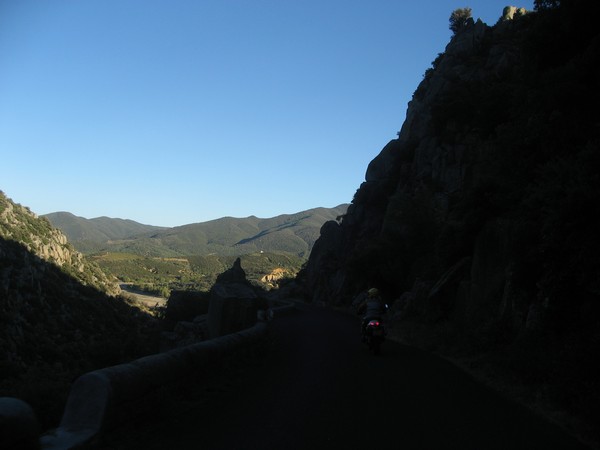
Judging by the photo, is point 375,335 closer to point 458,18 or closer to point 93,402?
point 93,402

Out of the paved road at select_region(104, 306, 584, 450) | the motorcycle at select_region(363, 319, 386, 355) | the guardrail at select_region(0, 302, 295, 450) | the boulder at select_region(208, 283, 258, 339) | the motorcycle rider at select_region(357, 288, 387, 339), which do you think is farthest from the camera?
the motorcycle rider at select_region(357, 288, 387, 339)

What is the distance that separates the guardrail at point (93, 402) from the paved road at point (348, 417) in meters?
0.32

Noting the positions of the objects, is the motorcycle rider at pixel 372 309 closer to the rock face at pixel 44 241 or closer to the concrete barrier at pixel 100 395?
the concrete barrier at pixel 100 395

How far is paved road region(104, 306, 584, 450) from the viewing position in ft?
18.0

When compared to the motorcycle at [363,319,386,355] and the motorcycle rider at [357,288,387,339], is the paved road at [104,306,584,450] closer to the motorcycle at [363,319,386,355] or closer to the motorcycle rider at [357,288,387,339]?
the motorcycle at [363,319,386,355]

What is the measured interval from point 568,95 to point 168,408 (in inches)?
494

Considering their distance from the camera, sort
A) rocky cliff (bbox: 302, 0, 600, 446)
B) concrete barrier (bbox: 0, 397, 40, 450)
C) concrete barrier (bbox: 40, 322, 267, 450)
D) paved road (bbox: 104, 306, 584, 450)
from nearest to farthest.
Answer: concrete barrier (bbox: 0, 397, 40, 450) → concrete barrier (bbox: 40, 322, 267, 450) → paved road (bbox: 104, 306, 584, 450) → rocky cliff (bbox: 302, 0, 600, 446)

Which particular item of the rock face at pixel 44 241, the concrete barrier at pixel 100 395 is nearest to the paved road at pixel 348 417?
the concrete barrier at pixel 100 395

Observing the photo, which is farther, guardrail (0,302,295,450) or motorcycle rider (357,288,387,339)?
motorcycle rider (357,288,387,339)

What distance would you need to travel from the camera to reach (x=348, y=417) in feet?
21.4

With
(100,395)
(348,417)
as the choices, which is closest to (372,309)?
(348,417)

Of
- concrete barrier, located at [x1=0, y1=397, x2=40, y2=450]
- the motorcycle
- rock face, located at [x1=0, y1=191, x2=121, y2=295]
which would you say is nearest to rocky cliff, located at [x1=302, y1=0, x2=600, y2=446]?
the motorcycle

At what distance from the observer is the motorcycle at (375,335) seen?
45.0 ft

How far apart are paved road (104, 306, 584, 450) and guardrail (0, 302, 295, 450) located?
32cm
